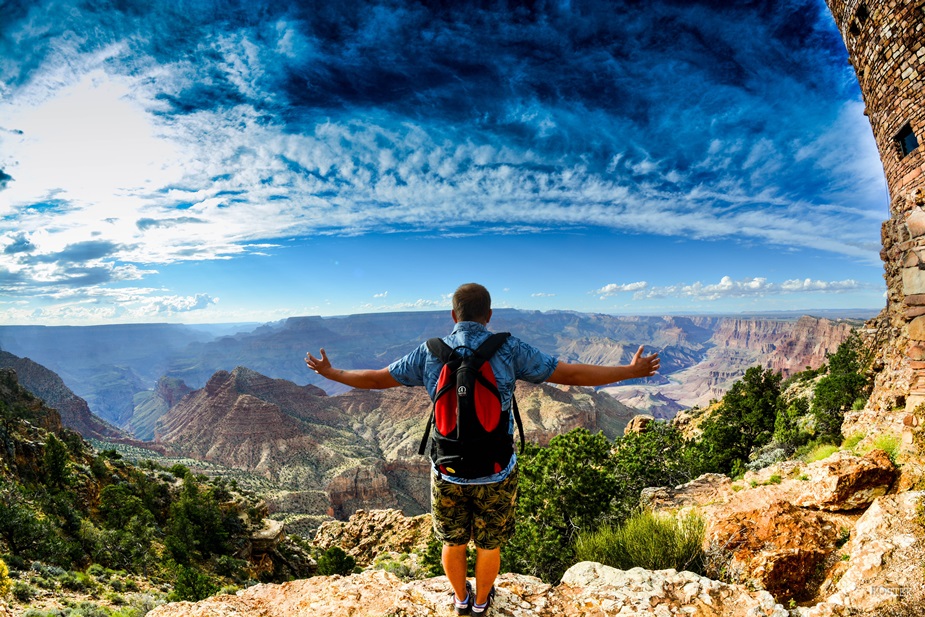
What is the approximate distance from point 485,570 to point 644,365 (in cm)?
222

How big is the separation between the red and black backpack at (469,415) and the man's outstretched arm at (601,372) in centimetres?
50

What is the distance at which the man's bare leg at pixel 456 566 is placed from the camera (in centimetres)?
356

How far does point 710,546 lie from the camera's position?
4.42 m

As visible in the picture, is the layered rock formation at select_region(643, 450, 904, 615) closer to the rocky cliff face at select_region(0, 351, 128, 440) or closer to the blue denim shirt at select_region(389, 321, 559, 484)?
the blue denim shirt at select_region(389, 321, 559, 484)

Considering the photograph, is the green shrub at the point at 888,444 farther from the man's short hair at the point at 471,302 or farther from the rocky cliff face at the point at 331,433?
the rocky cliff face at the point at 331,433

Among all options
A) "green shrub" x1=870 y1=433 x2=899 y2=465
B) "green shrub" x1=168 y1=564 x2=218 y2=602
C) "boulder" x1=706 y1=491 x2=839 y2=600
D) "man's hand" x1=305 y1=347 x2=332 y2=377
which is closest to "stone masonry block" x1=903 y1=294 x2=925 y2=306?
"green shrub" x1=870 y1=433 x2=899 y2=465

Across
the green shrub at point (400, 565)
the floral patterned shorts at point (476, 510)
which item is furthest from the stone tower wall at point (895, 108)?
the green shrub at point (400, 565)

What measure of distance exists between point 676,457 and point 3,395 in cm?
5392

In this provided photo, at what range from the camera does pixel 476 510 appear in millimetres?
3449

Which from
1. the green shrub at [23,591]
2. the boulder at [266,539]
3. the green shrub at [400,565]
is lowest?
the boulder at [266,539]

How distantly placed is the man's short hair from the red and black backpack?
27cm

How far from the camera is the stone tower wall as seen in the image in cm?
670

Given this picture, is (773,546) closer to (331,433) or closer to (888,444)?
(888,444)

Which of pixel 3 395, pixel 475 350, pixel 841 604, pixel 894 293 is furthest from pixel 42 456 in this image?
pixel 894 293
